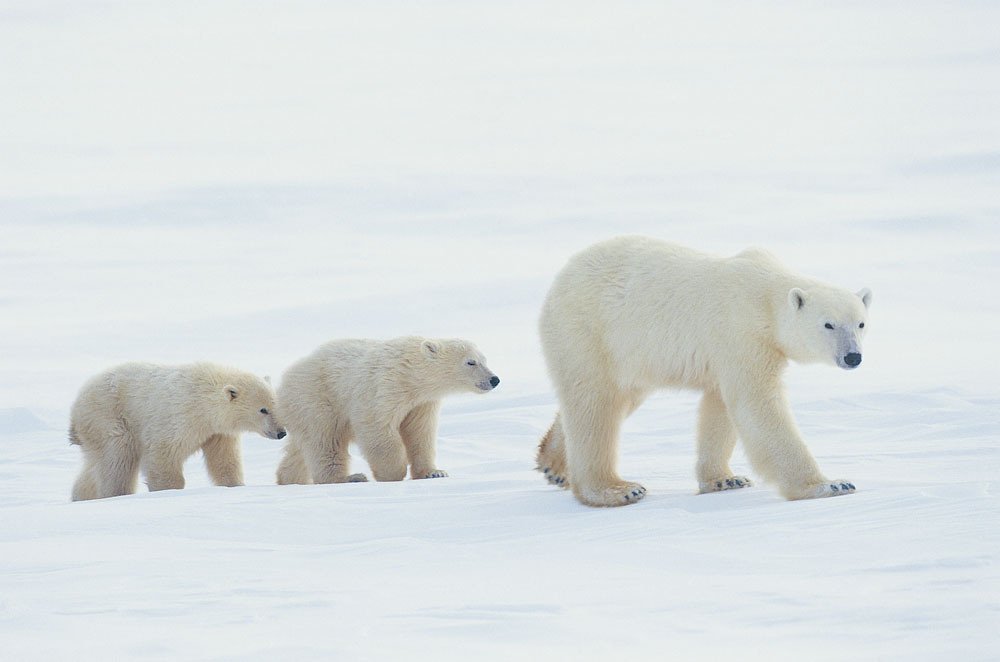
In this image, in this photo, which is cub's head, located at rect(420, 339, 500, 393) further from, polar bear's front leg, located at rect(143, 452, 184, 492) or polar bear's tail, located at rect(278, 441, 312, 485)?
polar bear's front leg, located at rect(143, 452, 184, 492)

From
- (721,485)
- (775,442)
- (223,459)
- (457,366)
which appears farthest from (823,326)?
(223,459)

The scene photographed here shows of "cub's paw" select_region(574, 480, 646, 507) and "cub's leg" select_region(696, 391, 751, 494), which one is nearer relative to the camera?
"cub's paw" select_region(574, 480, 646, 507)

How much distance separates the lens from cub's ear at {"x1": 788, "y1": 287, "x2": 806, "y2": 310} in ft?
23.0

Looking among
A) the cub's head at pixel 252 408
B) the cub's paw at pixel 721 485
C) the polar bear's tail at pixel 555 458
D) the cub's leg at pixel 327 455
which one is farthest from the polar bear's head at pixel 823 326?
the cub's head at pixel 252 408

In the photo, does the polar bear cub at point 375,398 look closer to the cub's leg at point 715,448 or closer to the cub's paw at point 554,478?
the cub's paw at point 554,478

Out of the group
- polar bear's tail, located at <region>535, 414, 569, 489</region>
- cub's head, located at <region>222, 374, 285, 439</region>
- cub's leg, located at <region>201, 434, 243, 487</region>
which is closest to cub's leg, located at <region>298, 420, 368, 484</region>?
cub's head, located at <region>222, 374, 285, 439</region>

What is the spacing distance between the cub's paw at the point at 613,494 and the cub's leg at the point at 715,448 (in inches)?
14.4

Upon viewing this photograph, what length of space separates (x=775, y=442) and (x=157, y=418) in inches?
194

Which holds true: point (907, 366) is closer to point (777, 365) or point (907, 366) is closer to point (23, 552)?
point (777, 365)

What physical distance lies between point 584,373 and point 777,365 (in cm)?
107

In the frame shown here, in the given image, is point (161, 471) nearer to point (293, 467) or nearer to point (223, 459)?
point (223, 459)

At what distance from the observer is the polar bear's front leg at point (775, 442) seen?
6926mm

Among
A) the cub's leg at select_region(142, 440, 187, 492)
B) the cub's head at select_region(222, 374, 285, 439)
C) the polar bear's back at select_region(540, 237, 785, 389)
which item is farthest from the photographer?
the cub's head at select_region(222, 374, 285, 439)

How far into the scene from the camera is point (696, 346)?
23.9ft
